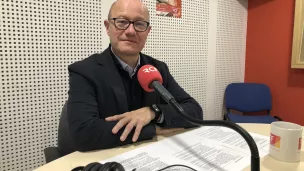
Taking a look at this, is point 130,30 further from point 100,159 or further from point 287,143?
point 287,143

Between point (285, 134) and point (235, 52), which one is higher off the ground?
point (235, 52)

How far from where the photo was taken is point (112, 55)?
1473 mm

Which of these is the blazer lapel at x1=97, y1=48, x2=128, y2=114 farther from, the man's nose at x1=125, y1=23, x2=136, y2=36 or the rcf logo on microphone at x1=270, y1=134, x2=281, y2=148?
the rcf logo on microphone at x1=270, y1=134, x2=281, y2=148

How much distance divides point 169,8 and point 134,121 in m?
1.66

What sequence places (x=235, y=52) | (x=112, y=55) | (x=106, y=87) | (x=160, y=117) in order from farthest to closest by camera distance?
(x=235, y=52), (x=112, y=55), (x=106, y=87), (x=160, y=117)

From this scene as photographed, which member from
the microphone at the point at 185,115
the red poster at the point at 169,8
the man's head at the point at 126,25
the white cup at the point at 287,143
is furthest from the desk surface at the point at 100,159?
the red poster at the point at 169,8

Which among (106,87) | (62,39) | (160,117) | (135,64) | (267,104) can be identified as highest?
(62,39)

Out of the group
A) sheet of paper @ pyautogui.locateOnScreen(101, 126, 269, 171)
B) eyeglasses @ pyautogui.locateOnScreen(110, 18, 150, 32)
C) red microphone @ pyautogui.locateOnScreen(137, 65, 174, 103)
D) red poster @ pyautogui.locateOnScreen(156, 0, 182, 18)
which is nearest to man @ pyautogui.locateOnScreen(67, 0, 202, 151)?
eyeglasses @ pyautogui.locateOnScreen(110, 18, 150, 32)

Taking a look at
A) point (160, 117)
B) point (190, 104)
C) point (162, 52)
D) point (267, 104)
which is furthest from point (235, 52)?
point (160, 117)

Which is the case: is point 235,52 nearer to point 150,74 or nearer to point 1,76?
point 150,74

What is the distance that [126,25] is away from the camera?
53.9 inches

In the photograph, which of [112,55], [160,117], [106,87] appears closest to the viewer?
[160,117]

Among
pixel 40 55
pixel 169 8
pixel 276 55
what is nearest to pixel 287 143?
pixel 40 55

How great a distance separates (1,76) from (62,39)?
51cm
